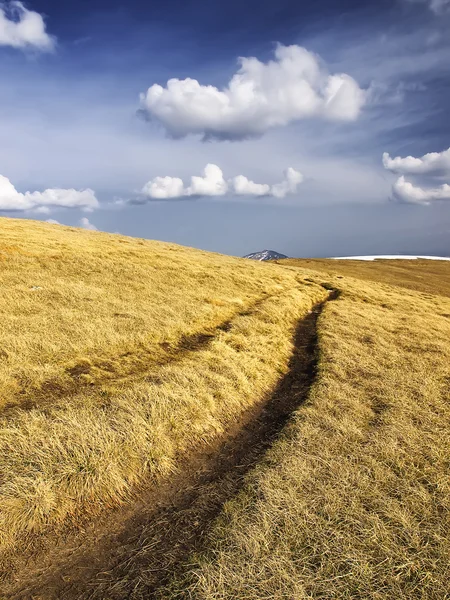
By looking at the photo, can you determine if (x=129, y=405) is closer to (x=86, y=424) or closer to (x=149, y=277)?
(x=86, y=424)

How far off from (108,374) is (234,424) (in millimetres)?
5185

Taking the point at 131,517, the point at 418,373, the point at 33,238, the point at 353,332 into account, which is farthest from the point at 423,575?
the point at 33,238

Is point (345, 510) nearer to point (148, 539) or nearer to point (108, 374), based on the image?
point (148, 539)

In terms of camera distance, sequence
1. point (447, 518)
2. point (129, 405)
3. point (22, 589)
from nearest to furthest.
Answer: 1. point (22, 589)
2. point (447, 518)
3. point (129, 405)

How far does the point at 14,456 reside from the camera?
817 centimetres

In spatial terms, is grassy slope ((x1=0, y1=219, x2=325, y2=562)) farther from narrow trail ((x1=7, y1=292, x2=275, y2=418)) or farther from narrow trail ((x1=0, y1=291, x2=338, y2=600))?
narrow trail ((x1=0, y1=291, x2=338, y2=600))

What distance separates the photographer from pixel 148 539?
6941mm

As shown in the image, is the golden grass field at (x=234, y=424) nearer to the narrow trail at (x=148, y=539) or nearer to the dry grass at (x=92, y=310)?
Result: the dry grass at (x=92, y=310)

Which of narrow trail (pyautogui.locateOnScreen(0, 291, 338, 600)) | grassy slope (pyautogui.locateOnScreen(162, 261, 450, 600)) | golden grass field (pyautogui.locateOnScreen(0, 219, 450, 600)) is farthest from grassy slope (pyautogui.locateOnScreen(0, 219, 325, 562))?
grassy slope (pyautogui.locateOnScreen(162, 261, 450, 600))

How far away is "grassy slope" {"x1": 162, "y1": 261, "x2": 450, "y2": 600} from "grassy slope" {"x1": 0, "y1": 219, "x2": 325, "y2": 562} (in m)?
2.71

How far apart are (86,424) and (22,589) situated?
3814 millimetres

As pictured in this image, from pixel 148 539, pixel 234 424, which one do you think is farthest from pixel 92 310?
pixel 148 539

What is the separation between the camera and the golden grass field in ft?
19.9

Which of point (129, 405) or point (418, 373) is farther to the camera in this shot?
point (418, 373)
